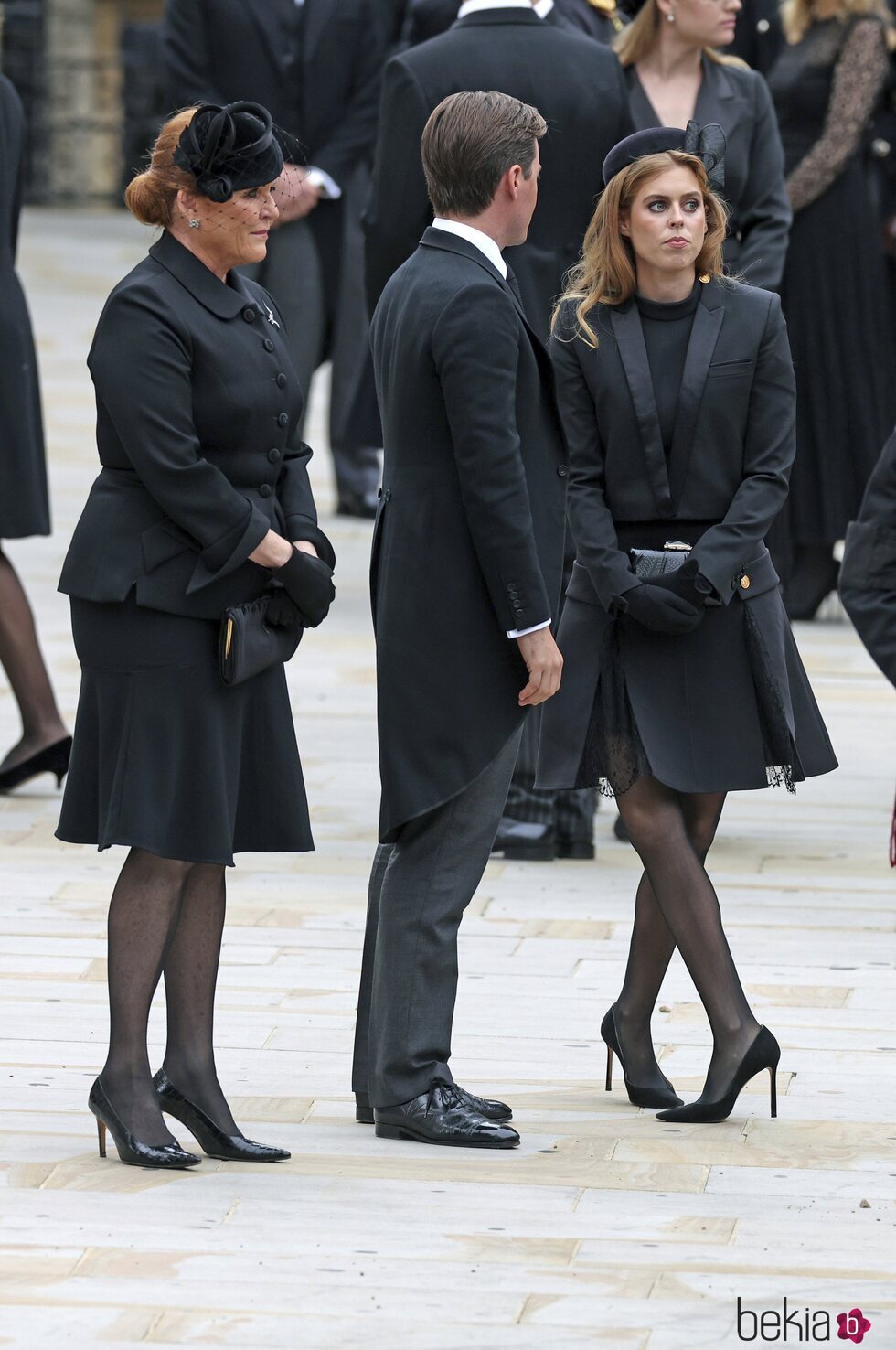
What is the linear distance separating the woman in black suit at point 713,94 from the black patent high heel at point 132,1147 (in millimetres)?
2920

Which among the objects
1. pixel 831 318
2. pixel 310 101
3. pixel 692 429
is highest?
pixel 692 429

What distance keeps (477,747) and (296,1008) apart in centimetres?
98

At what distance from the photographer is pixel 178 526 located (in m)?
3.72

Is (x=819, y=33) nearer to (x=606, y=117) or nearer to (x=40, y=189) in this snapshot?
(x=606, y=117)

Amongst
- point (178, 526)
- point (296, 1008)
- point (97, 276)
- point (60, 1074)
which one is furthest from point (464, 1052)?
point (97, 276)

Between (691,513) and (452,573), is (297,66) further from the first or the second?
(452,573)

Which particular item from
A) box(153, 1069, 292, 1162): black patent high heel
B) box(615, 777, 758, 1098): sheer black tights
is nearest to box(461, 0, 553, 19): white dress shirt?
box(615, 777, 758, 1098): sheer black tights

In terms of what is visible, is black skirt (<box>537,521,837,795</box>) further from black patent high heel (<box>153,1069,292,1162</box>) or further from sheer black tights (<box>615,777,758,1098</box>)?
black patent high heel (<box>153,1069,292,1162</box>)

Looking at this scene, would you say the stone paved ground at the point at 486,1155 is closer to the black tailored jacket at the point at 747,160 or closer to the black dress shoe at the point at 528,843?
the black dress shoe at the point at 528,843

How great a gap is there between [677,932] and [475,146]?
4.18ft

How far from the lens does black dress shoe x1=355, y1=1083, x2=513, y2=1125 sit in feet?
13.1

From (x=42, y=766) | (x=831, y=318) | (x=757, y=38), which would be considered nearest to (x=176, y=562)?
(x=42, y=766)

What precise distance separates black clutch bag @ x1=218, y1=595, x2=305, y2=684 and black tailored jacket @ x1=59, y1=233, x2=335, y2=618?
0.03 meters

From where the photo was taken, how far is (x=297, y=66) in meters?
8.62
